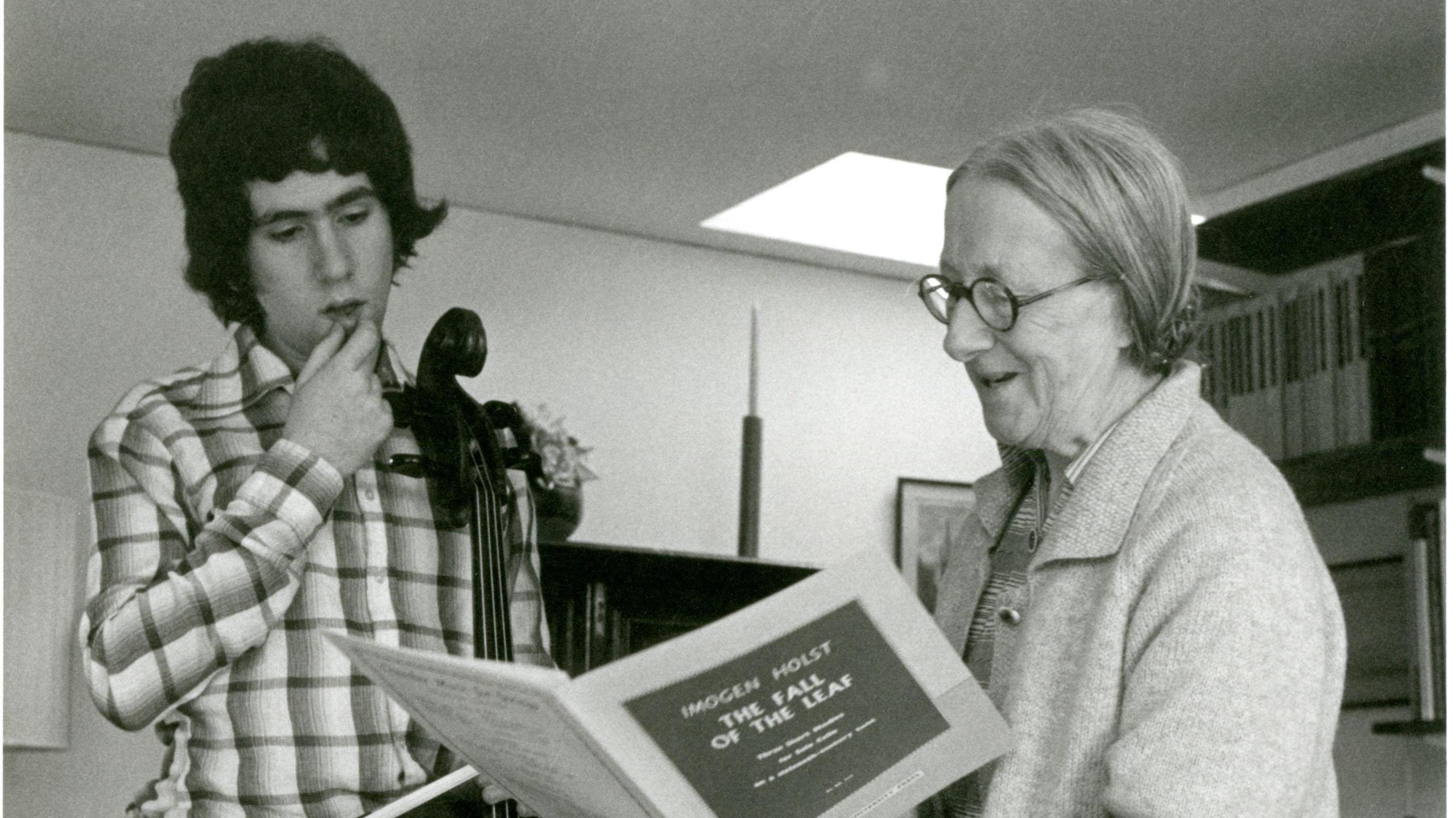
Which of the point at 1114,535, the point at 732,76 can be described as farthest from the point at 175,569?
the point at 732,76

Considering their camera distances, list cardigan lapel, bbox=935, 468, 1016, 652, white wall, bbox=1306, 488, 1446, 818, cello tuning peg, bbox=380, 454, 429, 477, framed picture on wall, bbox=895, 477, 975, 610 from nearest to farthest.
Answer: cardigan lapel, bbox=935, 468, 1016, 652, cello tuning peg, bbox=380, 454, 429, 477, white wall, bbox=1306, 488, 1446, 818, framed picture on wall, bbox=895, 477, 975, 610

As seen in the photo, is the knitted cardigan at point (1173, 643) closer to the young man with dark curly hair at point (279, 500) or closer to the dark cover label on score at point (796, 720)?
the dark cover label on score at point (796, 720)

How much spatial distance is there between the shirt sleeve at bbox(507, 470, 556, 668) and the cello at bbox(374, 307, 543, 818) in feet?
0.08

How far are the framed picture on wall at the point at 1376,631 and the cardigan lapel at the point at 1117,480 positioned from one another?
5.11 ft

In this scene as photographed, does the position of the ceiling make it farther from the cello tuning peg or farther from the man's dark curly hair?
the cello tuning peg

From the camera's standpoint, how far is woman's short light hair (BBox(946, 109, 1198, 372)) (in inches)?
43.1

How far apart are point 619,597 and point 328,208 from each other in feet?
2.58

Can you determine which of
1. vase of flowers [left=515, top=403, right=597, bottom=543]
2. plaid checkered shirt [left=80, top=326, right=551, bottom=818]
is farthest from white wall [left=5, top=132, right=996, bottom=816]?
plaid checkered shirt [left=80, top=326, right=551, bottom=818]

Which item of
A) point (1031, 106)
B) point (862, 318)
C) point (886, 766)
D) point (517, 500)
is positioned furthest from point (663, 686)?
point (862, 318)

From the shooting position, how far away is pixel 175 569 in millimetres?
1381

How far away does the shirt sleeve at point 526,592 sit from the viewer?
63.0 inches

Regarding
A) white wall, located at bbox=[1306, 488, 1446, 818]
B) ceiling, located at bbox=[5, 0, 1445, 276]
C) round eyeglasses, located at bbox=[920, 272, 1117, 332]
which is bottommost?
white wall, located at bbox=[1306, 488, 1446, 818]

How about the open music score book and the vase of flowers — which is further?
the vase of flowers

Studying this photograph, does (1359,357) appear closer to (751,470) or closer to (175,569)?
(751,470)
